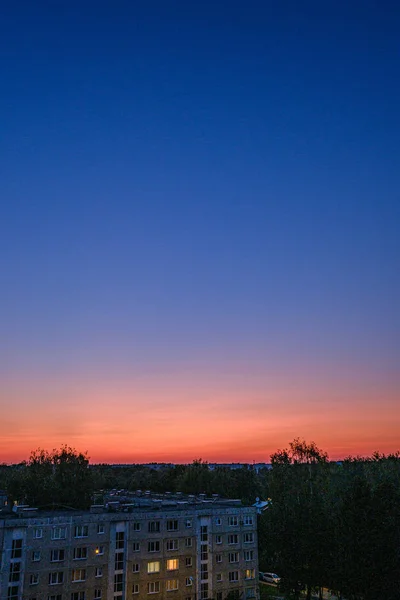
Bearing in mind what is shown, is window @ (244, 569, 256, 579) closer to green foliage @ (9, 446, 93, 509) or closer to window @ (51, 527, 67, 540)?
window @ (51, 527, 67, 540)

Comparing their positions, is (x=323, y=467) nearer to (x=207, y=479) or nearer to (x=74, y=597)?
(x=207, y=479)

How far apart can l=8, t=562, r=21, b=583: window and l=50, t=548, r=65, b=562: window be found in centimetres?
383

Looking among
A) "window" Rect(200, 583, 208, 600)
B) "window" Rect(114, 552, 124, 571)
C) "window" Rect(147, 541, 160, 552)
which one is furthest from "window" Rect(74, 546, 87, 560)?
"window" Rect(200, 583, 208, 600)

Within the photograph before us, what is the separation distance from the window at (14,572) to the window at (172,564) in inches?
781

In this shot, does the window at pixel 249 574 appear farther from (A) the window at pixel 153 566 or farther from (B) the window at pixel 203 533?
(A) the window at pixel 153 566

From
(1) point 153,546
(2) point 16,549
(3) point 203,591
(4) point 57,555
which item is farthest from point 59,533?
(3) point 203,591

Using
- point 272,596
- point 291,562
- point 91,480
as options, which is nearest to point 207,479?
point 91,480

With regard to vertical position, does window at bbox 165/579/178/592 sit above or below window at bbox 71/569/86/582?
below

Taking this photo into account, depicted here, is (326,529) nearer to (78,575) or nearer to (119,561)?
(119,561)

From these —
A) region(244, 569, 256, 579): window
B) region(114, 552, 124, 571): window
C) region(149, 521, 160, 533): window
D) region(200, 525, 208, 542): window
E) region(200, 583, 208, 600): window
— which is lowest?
region(200, 583, 208, 600): window

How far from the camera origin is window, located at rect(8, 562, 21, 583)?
57537 millimetres

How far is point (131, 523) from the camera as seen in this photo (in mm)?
66500

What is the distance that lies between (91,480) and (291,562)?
74313 mm

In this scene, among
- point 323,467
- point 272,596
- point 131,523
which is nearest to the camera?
point 131,523
